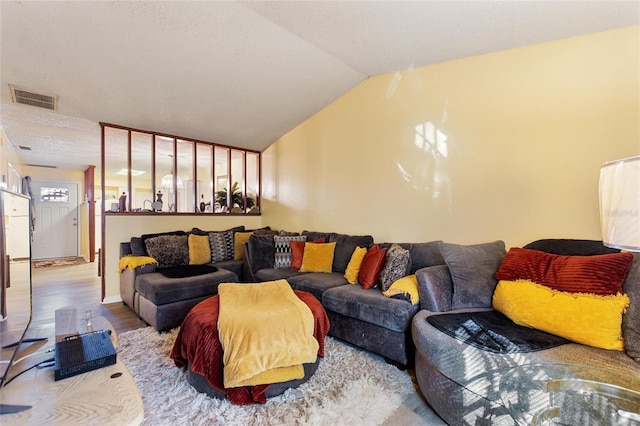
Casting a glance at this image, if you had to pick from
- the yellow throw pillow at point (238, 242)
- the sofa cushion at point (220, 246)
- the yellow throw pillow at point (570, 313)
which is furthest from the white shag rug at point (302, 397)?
the yellow throw pillow at point (238, 242)

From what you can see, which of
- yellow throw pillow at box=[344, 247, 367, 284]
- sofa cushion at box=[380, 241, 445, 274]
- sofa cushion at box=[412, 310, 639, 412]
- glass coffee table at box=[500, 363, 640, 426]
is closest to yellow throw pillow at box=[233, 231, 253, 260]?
yellow throw pillow at box=[344, 247, 367, 284]

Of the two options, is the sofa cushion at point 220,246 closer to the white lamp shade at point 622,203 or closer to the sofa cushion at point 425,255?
the sofa cushion at point 425,255

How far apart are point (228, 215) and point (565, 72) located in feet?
15.2

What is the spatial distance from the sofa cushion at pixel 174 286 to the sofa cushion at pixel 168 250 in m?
0.35

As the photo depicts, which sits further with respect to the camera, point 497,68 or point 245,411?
point 497,68

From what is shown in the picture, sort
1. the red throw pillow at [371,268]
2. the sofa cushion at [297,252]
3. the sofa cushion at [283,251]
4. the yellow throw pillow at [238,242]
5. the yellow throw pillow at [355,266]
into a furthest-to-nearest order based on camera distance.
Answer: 1. the yellow throw pillow at [238,242]
2. the sofa cushion at [283,251]
3. the sofa cushion at [297,252]
4. the yellow throw pillow at [355,266]
5. the red throw pillow at [371,268]

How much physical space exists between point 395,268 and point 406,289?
319 mm

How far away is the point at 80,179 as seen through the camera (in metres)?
7.36

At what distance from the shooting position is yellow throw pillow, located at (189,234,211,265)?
13.1 feet

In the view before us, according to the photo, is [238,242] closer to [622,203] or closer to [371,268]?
[371,268]

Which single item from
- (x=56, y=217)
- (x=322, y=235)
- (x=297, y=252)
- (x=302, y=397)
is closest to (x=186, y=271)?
(x=297, y=252)

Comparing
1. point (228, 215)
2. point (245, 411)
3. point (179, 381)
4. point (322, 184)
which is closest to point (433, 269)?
point (245, 411)

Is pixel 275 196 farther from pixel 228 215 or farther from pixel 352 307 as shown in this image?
pixel 352 307

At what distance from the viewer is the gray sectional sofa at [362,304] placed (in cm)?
218
